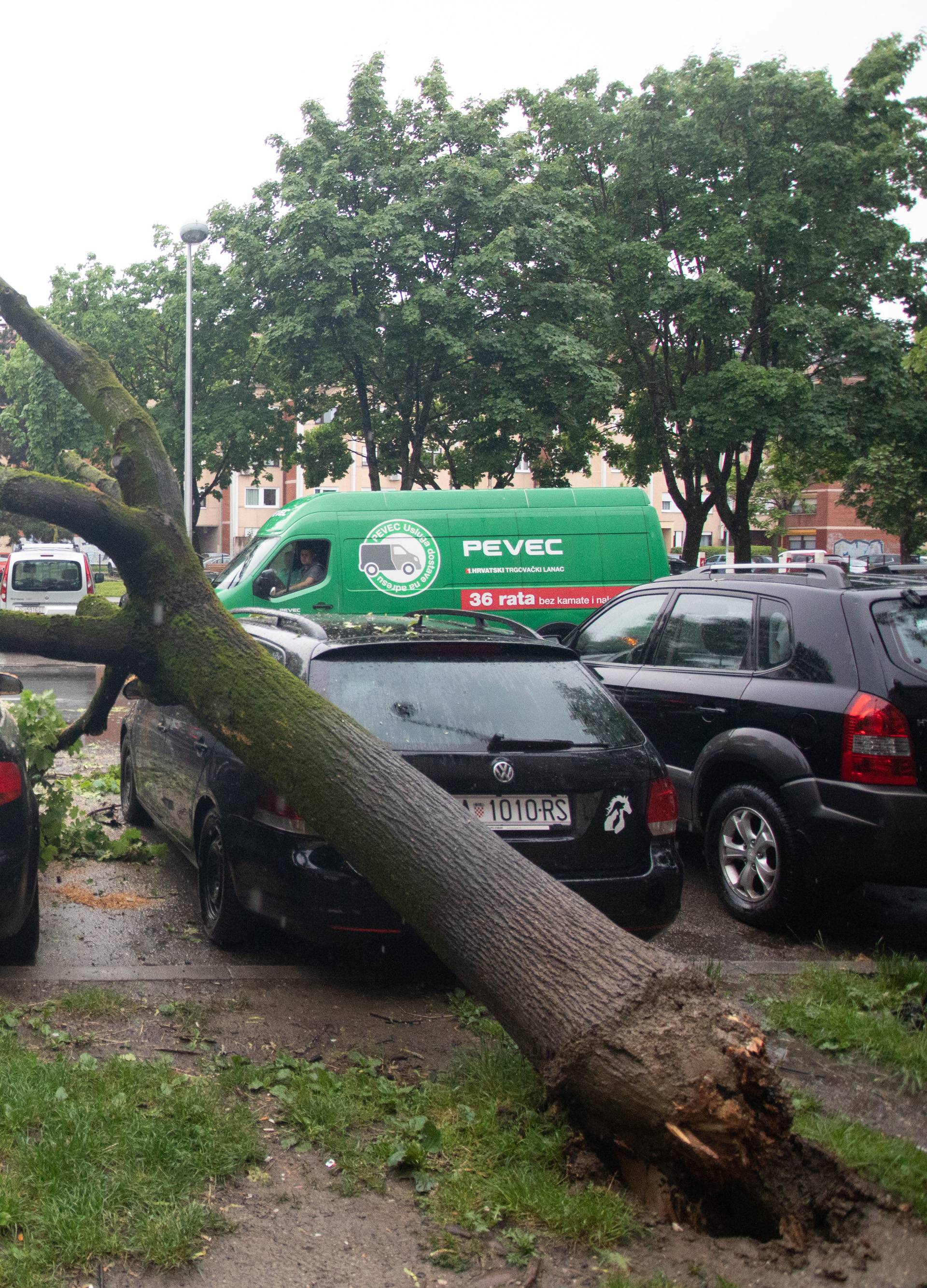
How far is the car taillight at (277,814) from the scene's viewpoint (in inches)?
184

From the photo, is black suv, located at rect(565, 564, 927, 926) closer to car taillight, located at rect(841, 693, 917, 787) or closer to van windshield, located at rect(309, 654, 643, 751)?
car taillight, located at rect(841, 693, 917, 787)

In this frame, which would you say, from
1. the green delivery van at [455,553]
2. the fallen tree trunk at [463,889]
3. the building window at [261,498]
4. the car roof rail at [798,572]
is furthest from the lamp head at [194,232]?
the building window at [261,498]

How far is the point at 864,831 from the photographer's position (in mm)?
5543

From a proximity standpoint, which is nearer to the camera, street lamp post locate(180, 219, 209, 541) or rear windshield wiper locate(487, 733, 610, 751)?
rear windshield wiper locate(487, 733, 610, 751)

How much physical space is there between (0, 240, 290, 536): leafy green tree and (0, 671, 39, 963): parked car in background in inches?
1004

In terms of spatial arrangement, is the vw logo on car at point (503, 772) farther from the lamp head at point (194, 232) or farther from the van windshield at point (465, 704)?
the lamp head at point (194, 232)

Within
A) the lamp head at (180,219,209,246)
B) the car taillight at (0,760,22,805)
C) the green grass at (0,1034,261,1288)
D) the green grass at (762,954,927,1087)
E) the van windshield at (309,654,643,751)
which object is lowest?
the green grass at (762,954,927,1087)

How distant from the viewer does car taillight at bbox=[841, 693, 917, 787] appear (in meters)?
5.55

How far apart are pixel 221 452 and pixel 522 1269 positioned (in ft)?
113

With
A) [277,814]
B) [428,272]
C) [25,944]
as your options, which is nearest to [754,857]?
[277,814]

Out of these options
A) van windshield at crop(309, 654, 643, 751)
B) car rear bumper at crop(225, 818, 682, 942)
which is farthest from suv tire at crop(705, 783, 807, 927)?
van windshield at crop(309, 654, 643, 751)

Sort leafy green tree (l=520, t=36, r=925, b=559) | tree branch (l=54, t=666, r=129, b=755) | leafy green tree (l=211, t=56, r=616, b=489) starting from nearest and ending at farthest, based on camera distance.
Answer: tree branch (l=54, t=666, r=129, b=755), leafy green tree (l=211, t=56, r=616, b=489), leafy green tree (l=520, t=36, r=925, b=559)

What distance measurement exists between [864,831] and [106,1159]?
3.62 m

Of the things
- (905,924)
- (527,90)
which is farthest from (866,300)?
(905,924)
